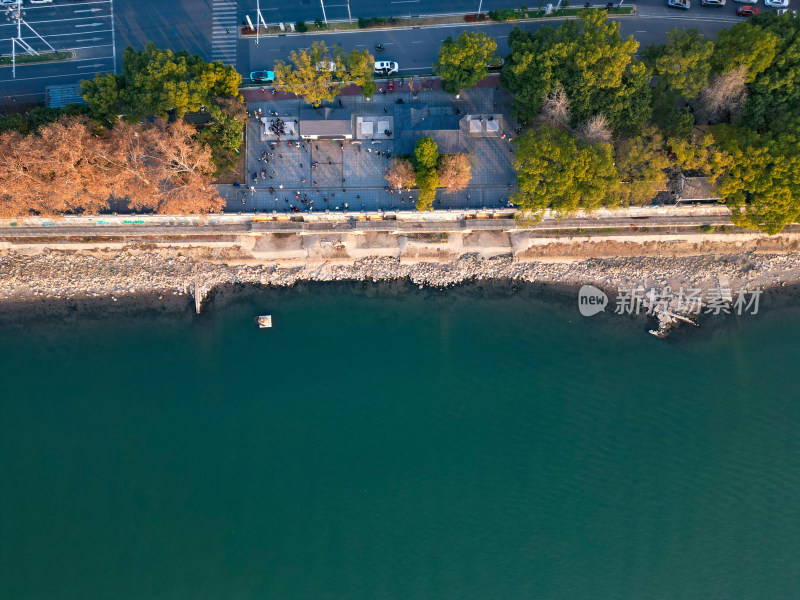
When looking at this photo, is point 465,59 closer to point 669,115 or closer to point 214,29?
point 669,115

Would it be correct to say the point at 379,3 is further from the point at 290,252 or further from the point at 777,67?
the point at 777,67

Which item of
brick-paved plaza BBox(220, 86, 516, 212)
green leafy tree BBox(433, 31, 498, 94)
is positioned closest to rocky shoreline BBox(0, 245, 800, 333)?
brick-paved plaza BBox(220, 86, 516, 212)

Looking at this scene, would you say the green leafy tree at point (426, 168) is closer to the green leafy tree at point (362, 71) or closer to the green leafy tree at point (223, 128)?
the green leafy tree at point (362, 71)

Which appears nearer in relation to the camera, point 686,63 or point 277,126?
point 686,63

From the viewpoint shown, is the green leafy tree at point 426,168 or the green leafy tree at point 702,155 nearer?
the green leafy tree at point 702,155

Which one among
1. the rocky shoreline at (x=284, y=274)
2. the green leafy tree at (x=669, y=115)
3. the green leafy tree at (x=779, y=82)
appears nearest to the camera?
the green leafy tree at (x=779, y=82)

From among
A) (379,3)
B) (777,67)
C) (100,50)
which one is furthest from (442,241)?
(100,50)

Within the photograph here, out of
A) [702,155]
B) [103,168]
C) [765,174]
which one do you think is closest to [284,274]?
[103,168]

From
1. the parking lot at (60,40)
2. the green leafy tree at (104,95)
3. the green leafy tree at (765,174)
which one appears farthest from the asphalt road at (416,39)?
the parking lot at (60,40)
